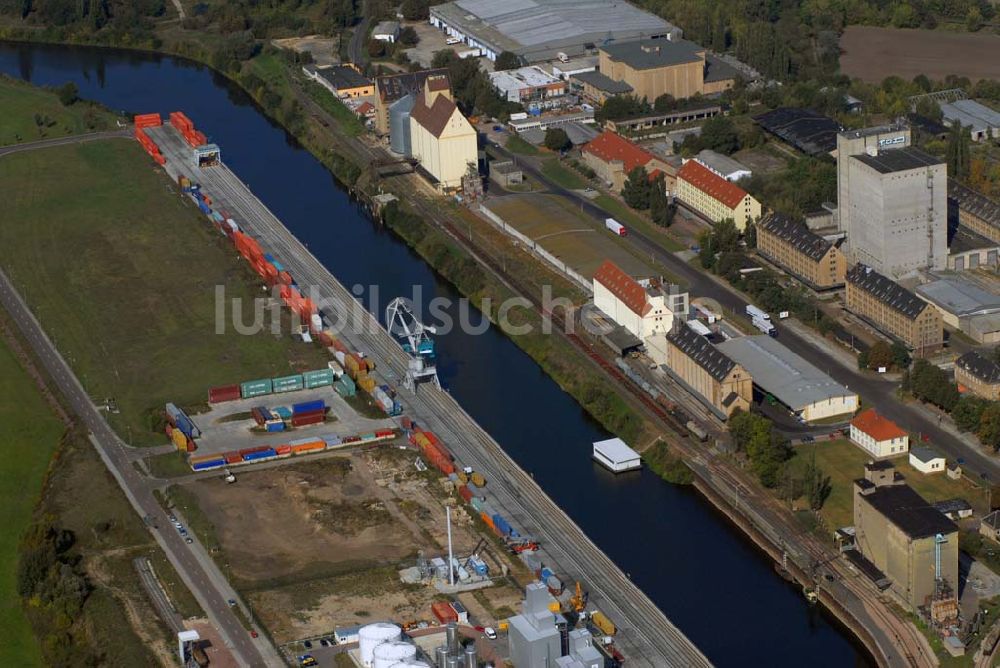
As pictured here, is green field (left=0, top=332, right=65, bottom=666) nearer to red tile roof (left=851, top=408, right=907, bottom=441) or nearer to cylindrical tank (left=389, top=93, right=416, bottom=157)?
cylindrical tank (left=389, top=93, right=416, bottom=157)

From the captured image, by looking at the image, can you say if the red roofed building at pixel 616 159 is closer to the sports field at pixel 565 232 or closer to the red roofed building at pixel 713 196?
the red roofed building at pixel 713 196

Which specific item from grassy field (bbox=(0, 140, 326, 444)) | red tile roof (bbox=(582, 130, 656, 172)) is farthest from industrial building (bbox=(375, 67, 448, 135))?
grassy field (bbox=(0, 140, 326, 444))

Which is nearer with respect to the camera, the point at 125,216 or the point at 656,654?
the point at 656,654

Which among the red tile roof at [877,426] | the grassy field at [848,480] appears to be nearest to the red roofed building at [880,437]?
the red tile roof at [877,426]

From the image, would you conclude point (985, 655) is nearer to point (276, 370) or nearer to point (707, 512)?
point (707, 512)

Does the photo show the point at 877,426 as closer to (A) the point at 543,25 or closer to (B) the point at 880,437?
(B) the point at 880,437

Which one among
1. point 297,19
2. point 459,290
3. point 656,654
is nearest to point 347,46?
point 297,19
